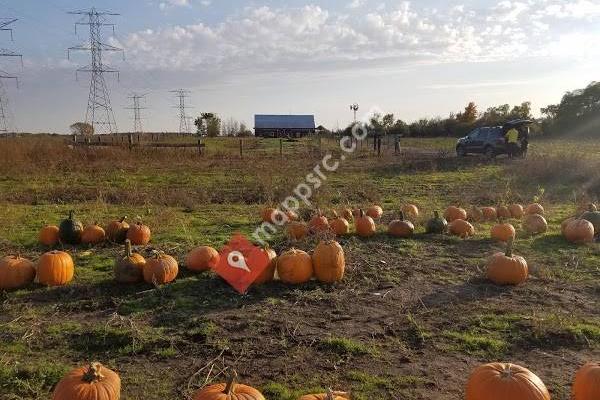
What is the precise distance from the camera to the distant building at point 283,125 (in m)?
77.5

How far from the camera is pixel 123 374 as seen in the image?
4000 mm

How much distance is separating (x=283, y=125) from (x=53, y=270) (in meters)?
74.7

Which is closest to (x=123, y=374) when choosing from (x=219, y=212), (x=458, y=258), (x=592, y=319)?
(x=592, y=319)

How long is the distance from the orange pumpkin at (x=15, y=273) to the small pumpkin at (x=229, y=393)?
3757mm

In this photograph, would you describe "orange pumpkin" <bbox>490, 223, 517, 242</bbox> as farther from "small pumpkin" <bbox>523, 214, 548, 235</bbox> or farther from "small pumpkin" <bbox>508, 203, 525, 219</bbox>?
"small pumpkin" <bbox>508, 203, 525, 219</bbox>

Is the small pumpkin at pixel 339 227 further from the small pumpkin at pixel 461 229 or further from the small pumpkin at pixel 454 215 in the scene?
the small pumpkin at pixel 454 215

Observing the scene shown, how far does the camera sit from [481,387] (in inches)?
130

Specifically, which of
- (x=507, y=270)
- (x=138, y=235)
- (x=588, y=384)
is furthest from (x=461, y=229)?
(x=588, y=384)

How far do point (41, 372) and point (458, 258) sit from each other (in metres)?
5.52

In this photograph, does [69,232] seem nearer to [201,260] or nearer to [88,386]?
[201,260]

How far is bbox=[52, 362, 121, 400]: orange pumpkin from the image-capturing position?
3.24m

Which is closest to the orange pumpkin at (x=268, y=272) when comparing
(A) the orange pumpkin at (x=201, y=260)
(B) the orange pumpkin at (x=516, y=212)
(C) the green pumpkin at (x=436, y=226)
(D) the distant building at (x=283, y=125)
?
(A) the orange pumpkin at (x=201, y=260)

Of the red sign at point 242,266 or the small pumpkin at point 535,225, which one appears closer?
the red sign at point 242,266

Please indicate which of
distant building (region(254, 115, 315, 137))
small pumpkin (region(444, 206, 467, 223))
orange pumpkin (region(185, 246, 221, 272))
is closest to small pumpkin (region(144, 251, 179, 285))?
orange pumpkin (region(185, 246, 221, 272))
